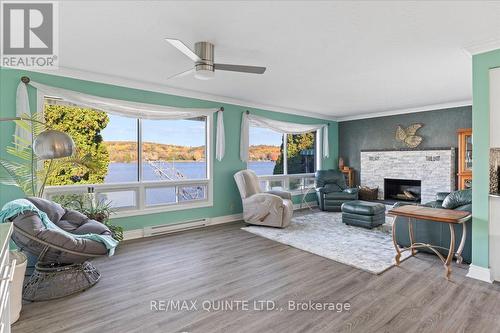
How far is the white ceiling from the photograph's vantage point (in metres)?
2.28

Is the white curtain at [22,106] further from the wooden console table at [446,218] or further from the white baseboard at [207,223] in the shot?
the wooden console table at [446,218]

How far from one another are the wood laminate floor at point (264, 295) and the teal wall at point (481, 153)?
1.30 feet

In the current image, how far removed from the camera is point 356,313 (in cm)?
225

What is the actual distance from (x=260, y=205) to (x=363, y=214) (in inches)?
73.7

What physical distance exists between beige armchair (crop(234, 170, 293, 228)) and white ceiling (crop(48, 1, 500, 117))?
1.80 m

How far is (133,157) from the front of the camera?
460cm

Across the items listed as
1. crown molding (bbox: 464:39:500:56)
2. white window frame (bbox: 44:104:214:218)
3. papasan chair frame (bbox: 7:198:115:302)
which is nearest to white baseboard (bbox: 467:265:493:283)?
crown molding (bbox: 464:39:500:56)

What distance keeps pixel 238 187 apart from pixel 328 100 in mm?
2698

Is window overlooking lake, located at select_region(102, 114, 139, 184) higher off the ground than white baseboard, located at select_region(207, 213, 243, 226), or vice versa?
window overlooking lake, located at select_region(102, 114, 139, 184)

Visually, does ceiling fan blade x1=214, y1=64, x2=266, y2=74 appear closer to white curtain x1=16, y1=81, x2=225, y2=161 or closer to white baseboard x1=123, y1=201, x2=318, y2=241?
white curtain x1=16, y1=81, x2=225, y2=161

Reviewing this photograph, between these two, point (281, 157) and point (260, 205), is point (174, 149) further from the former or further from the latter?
point (281, 157)

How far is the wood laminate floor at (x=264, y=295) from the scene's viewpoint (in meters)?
2.10

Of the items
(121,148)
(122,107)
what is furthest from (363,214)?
(122,107)

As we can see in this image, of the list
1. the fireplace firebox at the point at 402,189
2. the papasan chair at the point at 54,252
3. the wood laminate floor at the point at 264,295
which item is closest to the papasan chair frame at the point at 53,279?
the papasan chair at the point at 54,252
